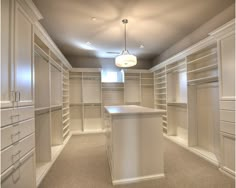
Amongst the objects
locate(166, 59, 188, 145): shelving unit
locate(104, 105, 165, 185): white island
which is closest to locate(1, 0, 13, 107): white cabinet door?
locate(104, 105, 165, 185): white island

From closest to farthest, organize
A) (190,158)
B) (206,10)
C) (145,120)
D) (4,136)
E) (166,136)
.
A: (4,136) < (145,120) < (206,10) < (190,158) < (166,136)

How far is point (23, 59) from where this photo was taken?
1.61 meters

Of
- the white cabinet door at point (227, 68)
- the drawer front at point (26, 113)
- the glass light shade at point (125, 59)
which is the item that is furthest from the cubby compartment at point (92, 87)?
the white cabinet door at point (227, 68)

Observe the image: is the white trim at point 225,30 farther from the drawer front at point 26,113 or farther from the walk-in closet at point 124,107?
the drawer front at point 26,113

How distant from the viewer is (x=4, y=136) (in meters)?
1.24

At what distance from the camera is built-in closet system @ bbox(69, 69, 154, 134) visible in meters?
5.11

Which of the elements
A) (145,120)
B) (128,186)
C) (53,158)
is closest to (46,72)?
(53,158)

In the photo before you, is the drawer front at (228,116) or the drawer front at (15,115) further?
the drawer front at (228,116)

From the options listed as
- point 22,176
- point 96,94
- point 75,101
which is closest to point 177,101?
point 96,94

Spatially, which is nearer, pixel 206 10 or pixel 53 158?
pixel 206 10

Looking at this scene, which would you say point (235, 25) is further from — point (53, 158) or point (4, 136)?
point (53, 158)

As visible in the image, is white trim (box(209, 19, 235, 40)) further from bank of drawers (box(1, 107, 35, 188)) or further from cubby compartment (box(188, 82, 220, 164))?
bank of drawers (box(1, 107, 35, 188))

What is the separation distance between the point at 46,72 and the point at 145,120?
2.07m

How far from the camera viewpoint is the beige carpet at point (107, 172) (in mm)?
2053
